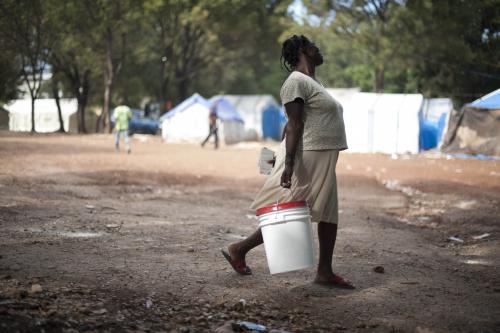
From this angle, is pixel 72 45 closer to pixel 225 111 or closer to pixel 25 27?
pixel 25 27

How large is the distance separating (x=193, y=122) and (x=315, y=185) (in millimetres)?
31877

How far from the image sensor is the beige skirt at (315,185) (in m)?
4.43

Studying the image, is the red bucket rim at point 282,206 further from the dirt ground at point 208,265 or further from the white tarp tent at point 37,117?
the white tarp tent at point 37,117

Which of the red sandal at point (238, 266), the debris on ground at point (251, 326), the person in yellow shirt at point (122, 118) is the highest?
the person in yellow shirt at point (122, 118)

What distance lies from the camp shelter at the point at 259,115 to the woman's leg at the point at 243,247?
121 feet

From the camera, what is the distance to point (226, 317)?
12.7 feet

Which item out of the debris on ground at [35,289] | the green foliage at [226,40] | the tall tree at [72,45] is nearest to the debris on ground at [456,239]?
the debris on ground at [35,289]

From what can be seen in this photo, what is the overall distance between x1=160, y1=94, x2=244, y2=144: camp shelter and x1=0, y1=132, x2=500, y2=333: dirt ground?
24070 millimetres

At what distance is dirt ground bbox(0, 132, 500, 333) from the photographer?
380 cm

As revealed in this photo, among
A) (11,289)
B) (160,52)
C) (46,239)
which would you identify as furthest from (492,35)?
(160,52)

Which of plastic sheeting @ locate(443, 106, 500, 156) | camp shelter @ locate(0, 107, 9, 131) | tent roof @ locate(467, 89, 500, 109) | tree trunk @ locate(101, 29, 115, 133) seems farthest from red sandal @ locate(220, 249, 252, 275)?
camp shelter @ locate(0, 107, 9, 131)

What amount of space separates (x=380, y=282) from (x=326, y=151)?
121cm

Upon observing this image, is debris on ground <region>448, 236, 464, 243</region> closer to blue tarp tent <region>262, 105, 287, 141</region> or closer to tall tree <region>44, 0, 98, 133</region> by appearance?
tall tree <region>44, 0, 98, 133</region>

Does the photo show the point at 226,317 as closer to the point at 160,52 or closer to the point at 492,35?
the point at 492,35
